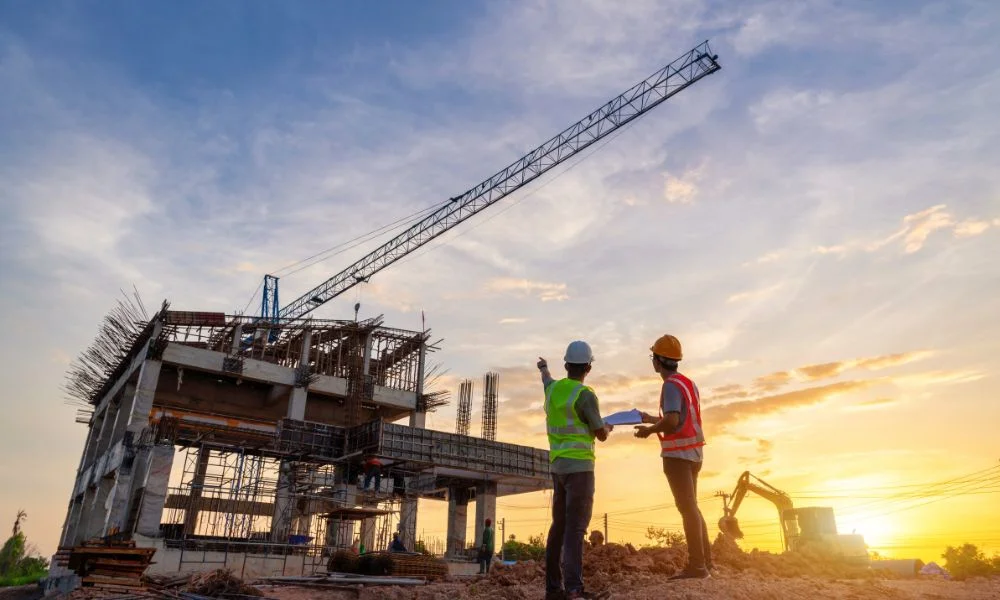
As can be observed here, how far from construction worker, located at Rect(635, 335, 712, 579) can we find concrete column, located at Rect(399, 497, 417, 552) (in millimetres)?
28851

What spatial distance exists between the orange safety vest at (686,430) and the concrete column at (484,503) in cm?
3209

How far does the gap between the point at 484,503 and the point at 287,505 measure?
36.3 feet

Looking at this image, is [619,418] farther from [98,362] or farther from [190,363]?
[98,362]

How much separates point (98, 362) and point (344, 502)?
21.8 metres

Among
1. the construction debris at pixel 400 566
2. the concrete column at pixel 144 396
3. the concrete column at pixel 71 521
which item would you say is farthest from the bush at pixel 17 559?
the construction debris at pixel 400 566

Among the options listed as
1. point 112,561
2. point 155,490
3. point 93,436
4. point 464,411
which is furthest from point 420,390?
point 112,561

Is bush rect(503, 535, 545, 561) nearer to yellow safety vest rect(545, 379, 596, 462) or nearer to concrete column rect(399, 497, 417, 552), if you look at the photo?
concrete column rect(399, 497, 417, 552)

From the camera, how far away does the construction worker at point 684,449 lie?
18.4 feet

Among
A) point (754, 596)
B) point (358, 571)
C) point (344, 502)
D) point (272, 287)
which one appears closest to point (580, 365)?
point (754, 596)

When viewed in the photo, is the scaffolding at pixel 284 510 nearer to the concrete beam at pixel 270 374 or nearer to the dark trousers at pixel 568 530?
the concrete beam at pixel 270 374

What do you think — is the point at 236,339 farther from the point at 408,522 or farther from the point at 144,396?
the point at 408,522

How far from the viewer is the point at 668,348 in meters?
6.27

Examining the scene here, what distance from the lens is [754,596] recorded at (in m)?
4.86

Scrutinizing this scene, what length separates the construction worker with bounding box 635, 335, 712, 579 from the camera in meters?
5.61
